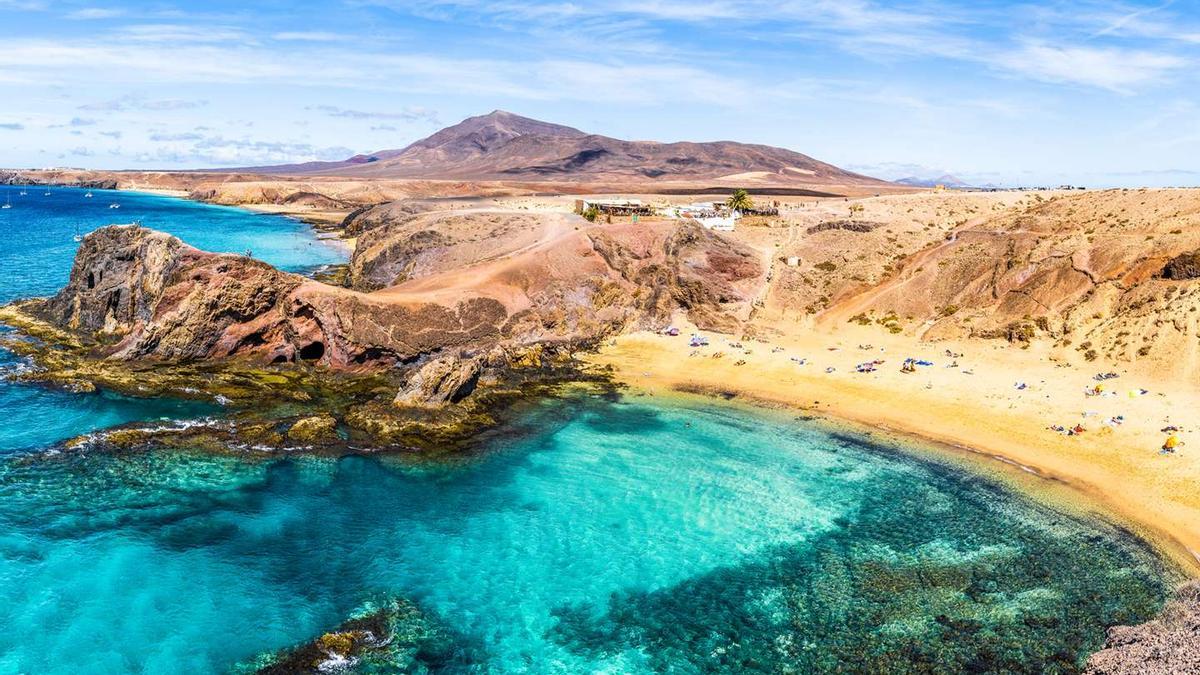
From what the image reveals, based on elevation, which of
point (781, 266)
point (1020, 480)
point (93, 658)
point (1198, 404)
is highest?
point (781, 266)

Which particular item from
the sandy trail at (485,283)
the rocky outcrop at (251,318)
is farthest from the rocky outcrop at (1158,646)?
the sandy trail at (485,283)

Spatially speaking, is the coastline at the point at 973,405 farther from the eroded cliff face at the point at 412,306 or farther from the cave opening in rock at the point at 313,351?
the cave opening in rock at the point at 313,351

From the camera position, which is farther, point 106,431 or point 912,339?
point 912,339

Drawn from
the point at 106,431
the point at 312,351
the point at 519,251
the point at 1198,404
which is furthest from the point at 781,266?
the point at 106,431

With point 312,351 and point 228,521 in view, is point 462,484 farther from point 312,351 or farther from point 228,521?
point 312,351

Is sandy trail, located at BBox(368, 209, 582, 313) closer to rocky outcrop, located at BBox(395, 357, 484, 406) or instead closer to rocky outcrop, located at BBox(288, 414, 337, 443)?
rocky outcrop, located at BBox(395, 357, 484, 406)

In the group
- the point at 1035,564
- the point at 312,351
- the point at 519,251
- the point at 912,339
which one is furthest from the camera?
the point at 519,251

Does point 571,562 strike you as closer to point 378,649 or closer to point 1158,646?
point 378,649
